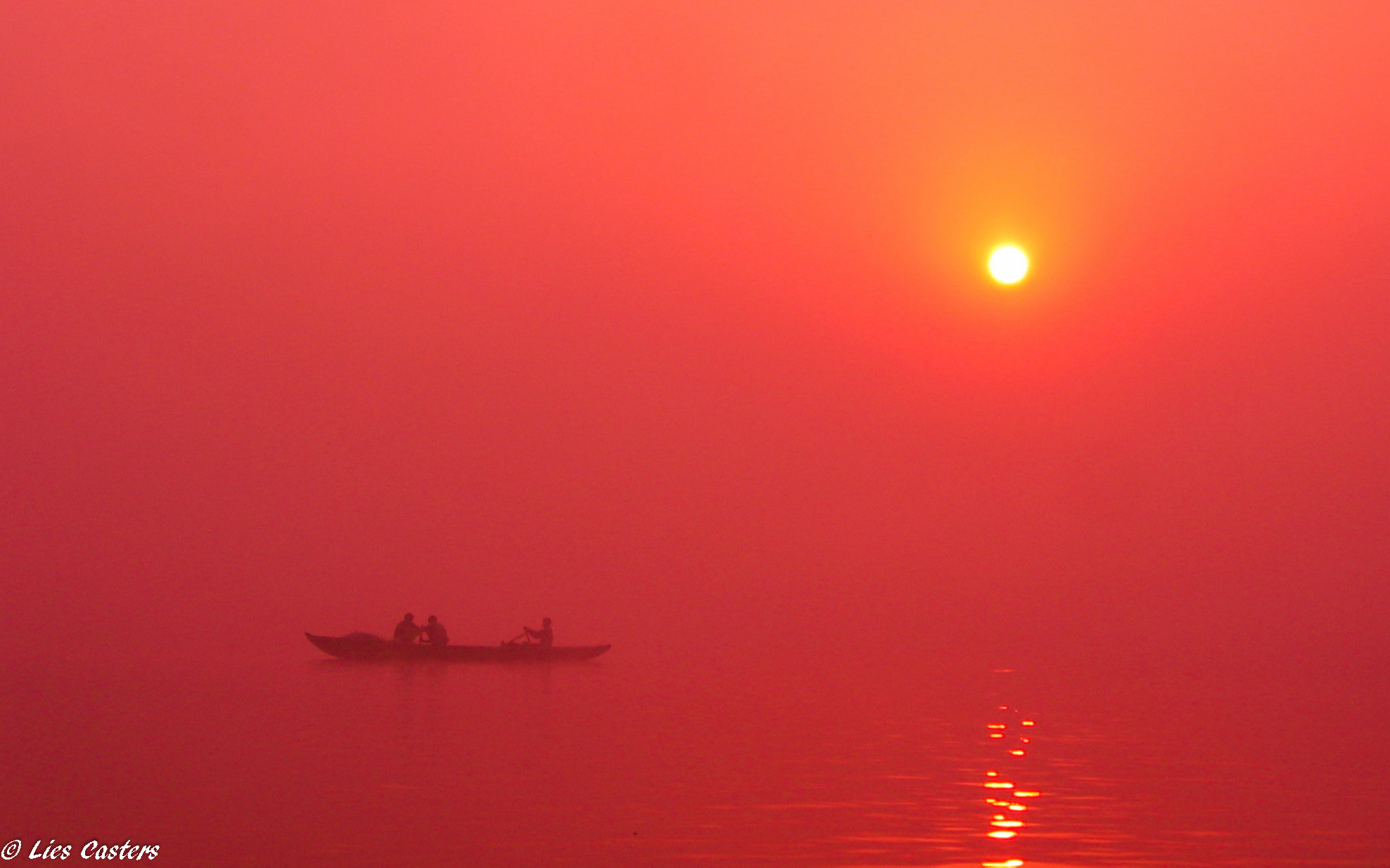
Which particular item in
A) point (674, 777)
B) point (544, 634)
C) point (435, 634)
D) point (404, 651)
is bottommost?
point (674, 777)

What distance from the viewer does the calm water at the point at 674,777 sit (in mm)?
18625

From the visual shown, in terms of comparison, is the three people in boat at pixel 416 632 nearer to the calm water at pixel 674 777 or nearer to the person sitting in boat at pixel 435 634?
the person sitting in boat at pixel 435 634

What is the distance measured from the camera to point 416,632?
187 ft

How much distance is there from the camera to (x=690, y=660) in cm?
8575

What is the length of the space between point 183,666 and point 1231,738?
43896 millimetres

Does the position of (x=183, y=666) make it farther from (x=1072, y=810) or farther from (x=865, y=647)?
(x=865, y=647)

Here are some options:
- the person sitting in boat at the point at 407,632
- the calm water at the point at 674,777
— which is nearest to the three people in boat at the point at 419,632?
the person sitting in boat at the point at 407,632

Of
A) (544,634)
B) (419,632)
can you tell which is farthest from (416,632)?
(544,634)

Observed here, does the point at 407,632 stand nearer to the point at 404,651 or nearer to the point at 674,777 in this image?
the point at 404,651

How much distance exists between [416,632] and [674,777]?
3329cm

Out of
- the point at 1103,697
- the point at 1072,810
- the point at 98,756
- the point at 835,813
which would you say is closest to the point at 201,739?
the point at 98,756

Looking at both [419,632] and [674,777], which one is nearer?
[674,777]

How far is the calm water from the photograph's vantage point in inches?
733

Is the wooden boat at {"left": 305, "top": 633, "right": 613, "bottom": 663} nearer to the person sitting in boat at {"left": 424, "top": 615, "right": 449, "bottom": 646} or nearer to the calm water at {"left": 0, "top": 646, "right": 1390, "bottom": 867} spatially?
the person sitting in boat at {"left": 424, "top": 615, "right": 449, "bottom": 646}
